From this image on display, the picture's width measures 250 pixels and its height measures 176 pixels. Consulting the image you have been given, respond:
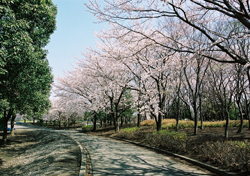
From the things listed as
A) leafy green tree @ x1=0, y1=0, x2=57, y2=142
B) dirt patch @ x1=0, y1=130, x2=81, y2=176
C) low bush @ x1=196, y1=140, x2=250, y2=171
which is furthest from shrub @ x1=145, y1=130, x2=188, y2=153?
leafy green tree @ x1=0, y1=0, x2=57, y2=142

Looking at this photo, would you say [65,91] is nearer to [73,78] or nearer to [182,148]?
[73,78]

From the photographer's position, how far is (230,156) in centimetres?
575

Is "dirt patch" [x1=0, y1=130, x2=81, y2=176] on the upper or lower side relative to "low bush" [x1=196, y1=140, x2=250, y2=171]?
lower

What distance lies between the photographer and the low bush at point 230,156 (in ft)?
17.5

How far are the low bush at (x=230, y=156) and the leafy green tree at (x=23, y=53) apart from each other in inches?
367

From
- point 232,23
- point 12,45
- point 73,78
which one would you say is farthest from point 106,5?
point 73,78

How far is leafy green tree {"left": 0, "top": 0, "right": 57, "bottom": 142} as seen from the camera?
728 cm

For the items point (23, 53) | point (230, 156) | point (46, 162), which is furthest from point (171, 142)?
point (23, 53)

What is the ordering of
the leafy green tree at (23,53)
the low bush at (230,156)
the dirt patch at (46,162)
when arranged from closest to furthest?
the low bush at (230,156) < the dirt patch at (46,162) < the leafy green tree at (23,53)

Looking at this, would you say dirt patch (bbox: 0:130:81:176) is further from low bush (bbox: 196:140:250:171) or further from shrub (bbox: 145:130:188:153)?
low bush (bbox: 196:140:250:171)

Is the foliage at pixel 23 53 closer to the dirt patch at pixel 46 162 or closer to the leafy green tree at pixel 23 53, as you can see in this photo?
A: the leafy green tree at pixel 23 53

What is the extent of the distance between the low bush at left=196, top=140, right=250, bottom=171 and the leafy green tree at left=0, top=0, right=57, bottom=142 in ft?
30.6

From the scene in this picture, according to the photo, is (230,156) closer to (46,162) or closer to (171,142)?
(171,142)

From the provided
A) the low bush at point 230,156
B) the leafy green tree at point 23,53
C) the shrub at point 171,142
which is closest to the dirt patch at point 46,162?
the leafy green tree at point 23,53
